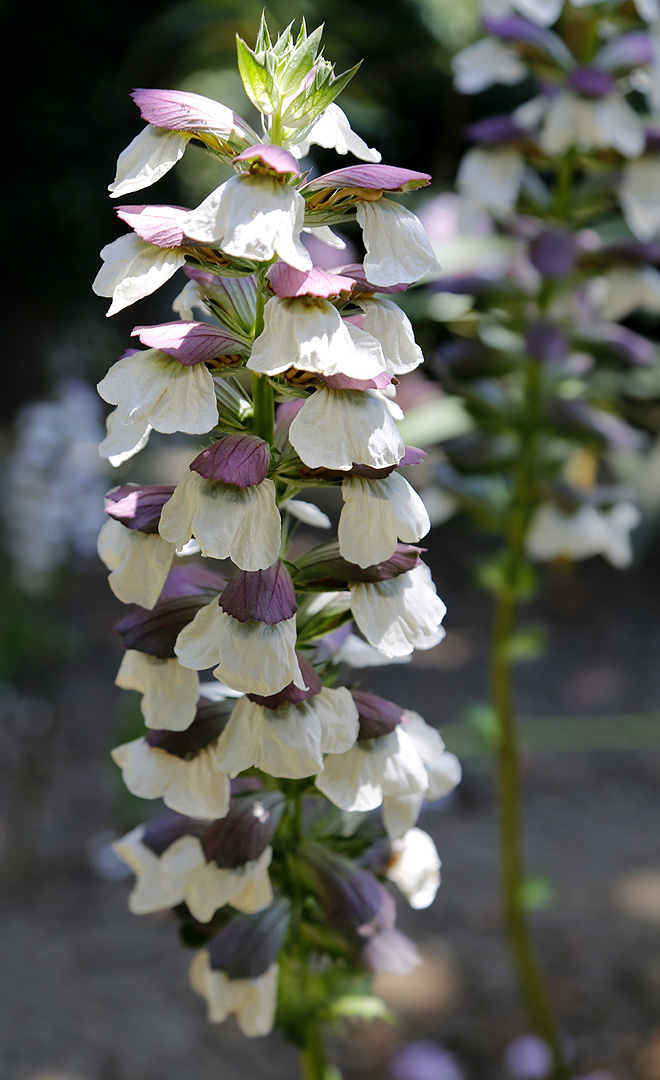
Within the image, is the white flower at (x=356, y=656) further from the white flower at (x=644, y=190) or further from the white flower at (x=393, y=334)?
the white flower at (x=644, y=190)

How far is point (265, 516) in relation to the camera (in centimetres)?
52

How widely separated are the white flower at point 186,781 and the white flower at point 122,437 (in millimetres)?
210

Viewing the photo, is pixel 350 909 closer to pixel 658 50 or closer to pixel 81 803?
pixel 658 50

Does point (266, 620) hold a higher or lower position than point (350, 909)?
higher

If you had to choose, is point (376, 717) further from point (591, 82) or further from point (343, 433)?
point (591, 82)

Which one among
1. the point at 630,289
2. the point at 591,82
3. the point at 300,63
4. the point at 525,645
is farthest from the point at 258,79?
the point at 525,645

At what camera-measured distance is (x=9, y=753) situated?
2449 mm

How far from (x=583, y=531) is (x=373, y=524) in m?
0.82

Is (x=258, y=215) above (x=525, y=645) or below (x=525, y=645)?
above

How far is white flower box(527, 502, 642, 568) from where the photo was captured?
4.16ft

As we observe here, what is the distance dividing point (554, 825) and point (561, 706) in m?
0.60

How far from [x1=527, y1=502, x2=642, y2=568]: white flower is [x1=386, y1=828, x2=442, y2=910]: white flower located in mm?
675

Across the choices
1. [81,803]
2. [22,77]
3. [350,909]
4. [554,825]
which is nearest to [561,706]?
[554,825]

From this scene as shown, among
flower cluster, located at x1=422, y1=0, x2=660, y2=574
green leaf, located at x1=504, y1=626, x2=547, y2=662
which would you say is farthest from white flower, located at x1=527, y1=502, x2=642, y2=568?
green leaf, located at x1=504, y1=626, x2=547, y2=662
